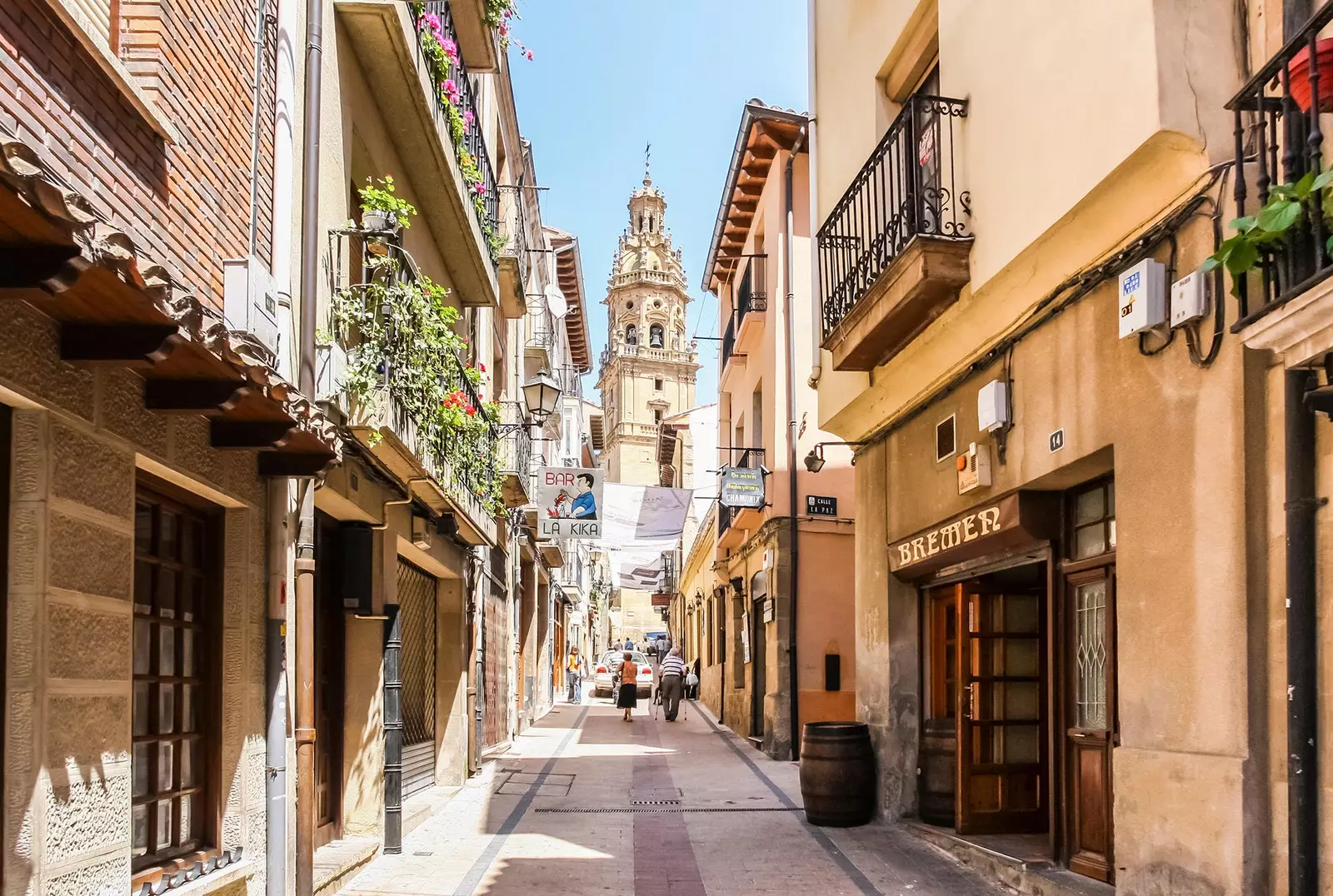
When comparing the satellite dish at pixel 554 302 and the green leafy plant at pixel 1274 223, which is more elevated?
the satellite dish at pixel 554 302

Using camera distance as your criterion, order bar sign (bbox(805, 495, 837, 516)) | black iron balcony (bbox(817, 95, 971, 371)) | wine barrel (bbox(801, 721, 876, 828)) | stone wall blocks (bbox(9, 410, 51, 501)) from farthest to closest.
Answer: bar sign (bbox(805, 495, 837, 516)), wine barrel (bbox(801, 721, 876, 828)), black iron balcony (bbox(817, 95, 971, 371)), stone wall blocks (bbox(9, 410, 51, 501))

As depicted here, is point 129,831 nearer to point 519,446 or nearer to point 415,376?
point 415,376

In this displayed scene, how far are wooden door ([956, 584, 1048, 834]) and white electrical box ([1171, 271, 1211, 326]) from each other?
4243mm

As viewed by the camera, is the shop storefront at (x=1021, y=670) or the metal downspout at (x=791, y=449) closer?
the shop storefront at (x=1021, y=670)

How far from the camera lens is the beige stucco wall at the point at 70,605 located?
430 centimetres

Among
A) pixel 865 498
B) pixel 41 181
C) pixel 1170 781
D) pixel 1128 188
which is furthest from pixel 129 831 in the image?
pixel 865 498

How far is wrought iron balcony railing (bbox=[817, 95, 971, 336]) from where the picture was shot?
870cm

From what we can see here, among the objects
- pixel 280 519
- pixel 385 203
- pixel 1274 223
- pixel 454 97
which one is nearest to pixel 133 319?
pixel 280 519

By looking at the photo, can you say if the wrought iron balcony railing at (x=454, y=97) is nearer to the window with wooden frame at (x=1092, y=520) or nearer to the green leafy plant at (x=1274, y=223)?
the window with wooden frame at (x=1092, y=520)

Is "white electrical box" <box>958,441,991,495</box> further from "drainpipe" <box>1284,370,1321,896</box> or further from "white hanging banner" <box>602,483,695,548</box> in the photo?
"white hanging banner" <box>602,483,695,548</box>

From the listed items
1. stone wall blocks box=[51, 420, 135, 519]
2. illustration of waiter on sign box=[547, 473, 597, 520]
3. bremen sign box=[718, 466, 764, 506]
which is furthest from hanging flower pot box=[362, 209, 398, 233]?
illustration of waiter on sign box=[547, 473, 597, 520]

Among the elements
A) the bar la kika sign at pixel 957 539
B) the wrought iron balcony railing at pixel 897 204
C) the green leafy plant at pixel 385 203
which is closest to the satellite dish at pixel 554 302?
the wrought iron balcony railing at pixel 897 204

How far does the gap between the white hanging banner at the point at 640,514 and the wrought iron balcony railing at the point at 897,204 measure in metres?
11.7

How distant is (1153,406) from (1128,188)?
1117mm
